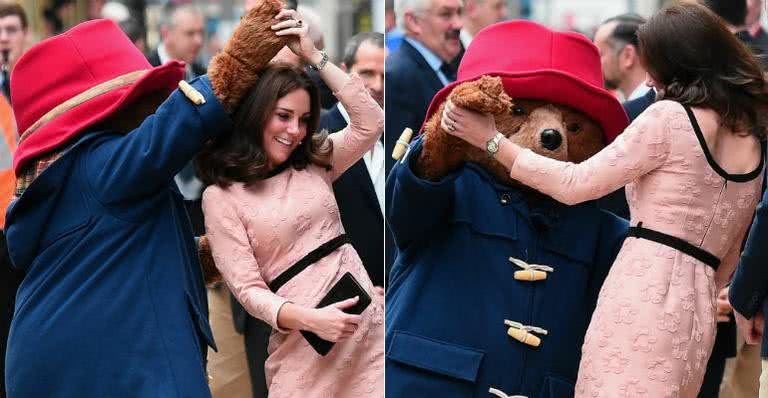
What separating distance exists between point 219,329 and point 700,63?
2.40 meters

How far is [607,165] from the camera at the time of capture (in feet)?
13.5

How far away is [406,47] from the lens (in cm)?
512

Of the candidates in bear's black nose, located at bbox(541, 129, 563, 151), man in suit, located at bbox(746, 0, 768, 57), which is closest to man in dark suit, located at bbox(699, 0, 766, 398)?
man in suit, located at bbox(746, 0, 768, 57)

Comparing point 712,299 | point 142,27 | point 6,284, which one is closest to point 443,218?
point 712,299

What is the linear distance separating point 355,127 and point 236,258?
56 cm

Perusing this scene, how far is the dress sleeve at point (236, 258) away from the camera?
4.27 meters

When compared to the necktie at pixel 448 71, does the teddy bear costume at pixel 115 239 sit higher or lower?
lower

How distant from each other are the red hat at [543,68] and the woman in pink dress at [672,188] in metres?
0.27

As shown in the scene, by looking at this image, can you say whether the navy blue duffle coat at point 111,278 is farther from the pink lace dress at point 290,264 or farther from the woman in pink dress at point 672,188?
the woman in pink dress at point 672,188

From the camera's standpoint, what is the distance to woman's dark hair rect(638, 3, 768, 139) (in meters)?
4.13

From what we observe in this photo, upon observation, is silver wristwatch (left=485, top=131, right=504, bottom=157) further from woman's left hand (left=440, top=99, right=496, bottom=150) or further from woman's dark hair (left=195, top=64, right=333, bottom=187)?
woman's dark hair (left=195, top=64, right=333, bottom=187)

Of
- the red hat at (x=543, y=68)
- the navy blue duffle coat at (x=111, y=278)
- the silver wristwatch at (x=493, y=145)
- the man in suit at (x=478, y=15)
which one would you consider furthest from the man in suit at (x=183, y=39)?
the silver wristwatch at (x=493, y=145)

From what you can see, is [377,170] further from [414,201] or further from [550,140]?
[550,140]

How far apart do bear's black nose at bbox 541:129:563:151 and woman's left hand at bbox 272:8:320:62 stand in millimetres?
709
